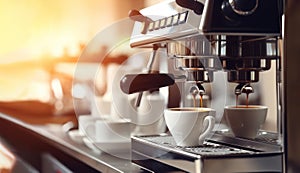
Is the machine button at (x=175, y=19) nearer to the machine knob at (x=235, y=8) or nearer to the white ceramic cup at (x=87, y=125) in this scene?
the machine knob at (x=235, y=8)

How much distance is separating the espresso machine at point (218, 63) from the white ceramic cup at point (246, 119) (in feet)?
0.04

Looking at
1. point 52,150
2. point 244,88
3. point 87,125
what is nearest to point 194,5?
point 244,88

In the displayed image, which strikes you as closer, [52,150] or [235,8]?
[235,8]

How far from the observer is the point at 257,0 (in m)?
0.61

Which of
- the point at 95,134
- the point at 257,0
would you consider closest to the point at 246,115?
the point at 257,0

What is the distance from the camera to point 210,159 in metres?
0.58

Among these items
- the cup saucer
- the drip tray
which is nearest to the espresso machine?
the drip tray

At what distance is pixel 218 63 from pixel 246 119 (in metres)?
0.09

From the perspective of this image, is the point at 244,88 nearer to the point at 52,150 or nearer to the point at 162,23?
the point at 162,23

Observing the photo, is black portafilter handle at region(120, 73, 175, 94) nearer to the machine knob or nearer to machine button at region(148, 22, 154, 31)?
machine button at region(148, 22, 154, 31)

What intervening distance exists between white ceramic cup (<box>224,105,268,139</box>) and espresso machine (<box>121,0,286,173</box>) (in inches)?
0.5

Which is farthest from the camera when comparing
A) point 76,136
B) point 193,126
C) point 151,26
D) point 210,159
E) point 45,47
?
point 45,47

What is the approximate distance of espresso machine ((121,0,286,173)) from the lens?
0.59m

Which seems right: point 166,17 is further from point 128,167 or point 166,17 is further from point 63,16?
point 63,16
